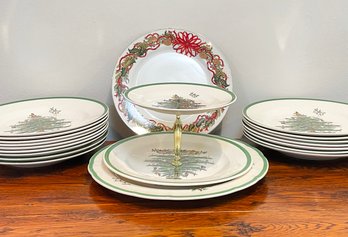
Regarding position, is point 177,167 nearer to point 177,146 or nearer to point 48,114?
point 177,146

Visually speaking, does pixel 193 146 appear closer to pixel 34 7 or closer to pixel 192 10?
pixel 192 10

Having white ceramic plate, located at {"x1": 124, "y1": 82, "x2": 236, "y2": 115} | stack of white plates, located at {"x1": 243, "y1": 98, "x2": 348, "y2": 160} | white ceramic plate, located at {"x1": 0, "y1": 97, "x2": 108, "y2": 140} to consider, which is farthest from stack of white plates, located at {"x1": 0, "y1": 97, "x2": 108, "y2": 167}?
stack of white plates, located at {"x1": 243, "y1": 98, "x2": 348, "y2": 160}

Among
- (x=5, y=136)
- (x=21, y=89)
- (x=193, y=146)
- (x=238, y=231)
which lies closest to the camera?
(x=238, y=231)

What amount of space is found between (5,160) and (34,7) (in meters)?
0.38

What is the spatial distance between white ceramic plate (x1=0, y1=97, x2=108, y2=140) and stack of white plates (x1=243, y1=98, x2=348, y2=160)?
35 centimetres

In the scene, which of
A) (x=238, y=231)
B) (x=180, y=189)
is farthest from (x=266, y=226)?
(x=180, y=189)

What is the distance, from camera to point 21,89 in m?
1.02

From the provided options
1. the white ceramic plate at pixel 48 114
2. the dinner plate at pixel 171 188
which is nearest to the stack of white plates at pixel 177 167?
the dinner plate at pixel 171 188

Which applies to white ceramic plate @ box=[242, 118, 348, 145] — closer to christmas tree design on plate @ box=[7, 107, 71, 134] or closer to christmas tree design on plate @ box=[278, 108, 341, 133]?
christmas tree design on plate @ box=[278, 108, 341, 133]

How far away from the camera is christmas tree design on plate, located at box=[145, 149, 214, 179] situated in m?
0.80

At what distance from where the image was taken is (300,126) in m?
0.94

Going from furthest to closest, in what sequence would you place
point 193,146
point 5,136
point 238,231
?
point 193,146 < point 5,136 < point 238,231

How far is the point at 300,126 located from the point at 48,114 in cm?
58

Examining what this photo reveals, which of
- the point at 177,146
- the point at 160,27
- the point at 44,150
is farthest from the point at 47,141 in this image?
the point at 160,27
